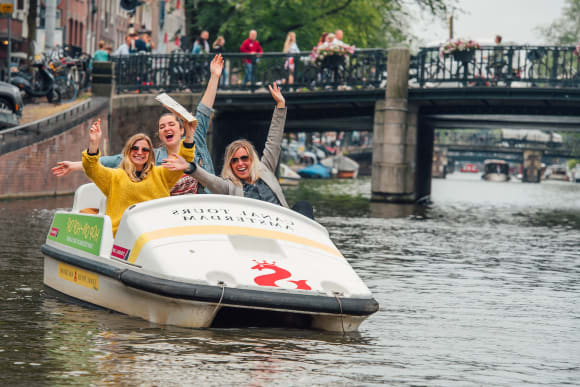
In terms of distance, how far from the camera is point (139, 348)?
753 cm

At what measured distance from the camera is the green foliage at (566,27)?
80044 millimetres

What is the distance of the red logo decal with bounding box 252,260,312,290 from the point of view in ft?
26.6

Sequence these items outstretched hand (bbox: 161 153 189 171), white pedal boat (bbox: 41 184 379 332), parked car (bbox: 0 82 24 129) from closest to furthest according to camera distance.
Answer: white pedal boat (bbox: 41 184 379 332)
outstretched hand (bbox: 161 153 189 171)
parked car (bbox: 0 82 24 129)

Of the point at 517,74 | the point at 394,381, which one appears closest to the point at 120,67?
the point at 517,74

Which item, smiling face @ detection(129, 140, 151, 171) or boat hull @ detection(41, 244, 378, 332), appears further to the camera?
smiling face @ detection(129, 140, 151, 171)

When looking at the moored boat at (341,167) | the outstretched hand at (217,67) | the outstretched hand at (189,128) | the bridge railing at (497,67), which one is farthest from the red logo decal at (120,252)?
the moored boat at (341,167)

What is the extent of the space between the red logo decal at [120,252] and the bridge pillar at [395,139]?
2068 cm

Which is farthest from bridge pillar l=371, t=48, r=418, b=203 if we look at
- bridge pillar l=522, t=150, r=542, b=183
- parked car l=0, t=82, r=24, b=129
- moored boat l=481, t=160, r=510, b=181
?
moored boat l=481, t=160, r=510, b=181

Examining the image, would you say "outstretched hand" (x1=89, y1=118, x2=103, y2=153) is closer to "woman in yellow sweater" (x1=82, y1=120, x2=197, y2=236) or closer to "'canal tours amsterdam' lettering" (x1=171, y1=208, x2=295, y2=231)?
"woman in yellow sweater" (x1=82, y1=120, x2=197, y2=236)

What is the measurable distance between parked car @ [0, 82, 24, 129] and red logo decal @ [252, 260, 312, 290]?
56.1 ft

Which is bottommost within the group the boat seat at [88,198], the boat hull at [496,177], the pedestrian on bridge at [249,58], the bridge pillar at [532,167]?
the boat hull at [496,177]

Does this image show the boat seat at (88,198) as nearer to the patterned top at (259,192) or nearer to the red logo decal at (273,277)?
the patterned top at (259,192)

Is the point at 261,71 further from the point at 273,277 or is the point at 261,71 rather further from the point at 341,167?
the point at 341,167

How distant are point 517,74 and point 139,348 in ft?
72.5
